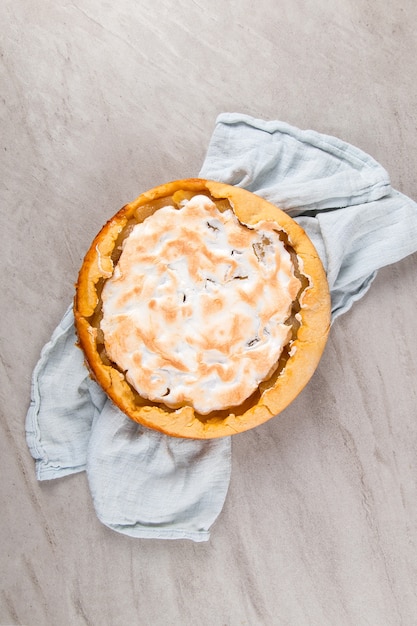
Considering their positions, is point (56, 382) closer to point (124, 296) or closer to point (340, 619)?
point (124, 296)

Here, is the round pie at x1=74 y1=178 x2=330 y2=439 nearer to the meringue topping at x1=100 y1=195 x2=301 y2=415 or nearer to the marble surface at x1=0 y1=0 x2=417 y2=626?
the meringue topping at x1=100 y1=195 x2=301 y2=415

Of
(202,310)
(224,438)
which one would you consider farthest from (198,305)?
(224,438)

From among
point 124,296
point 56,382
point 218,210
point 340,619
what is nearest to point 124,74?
point 218,210

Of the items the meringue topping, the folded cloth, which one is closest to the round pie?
the meringue topping

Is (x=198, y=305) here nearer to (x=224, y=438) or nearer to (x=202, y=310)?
(x=202, y=310)

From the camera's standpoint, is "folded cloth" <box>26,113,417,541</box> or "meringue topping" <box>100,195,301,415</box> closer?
"meringue topping" <box>100,195,301,415</box>
